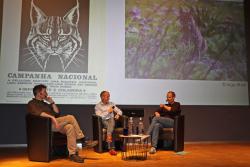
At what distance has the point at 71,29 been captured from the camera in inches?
196

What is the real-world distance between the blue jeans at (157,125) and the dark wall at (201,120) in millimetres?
866

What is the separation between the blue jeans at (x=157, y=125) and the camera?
→ 14.3ft

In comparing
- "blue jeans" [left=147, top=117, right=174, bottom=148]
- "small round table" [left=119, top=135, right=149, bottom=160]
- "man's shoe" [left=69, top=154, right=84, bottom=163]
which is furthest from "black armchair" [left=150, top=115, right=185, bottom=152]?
"man's shoe" [left=69, top=154, right=84, bottom=163]

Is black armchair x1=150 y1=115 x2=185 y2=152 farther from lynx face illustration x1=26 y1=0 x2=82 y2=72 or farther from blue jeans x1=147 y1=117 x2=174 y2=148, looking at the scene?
lynx face illustration x1=26 y1=0 x2=82 y2=72

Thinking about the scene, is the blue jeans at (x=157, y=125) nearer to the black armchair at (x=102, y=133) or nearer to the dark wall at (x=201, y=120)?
the black armchair at (x=102, y=133)

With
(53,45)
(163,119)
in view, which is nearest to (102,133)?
(163,119)

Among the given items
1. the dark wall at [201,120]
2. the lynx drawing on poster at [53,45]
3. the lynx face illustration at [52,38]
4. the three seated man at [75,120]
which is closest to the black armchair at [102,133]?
the three seated man at [75,120]

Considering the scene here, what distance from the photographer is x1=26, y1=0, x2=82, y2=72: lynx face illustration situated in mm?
4824

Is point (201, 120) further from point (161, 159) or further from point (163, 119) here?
point (161, 159)

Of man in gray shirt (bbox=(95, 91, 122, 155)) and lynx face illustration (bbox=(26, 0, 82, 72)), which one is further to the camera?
lynx face illustration (bbox=(26, 0, 82, 72))

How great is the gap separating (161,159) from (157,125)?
2.37 ft

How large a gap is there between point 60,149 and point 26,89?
1370 mm

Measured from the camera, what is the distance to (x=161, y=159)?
373 centimetres

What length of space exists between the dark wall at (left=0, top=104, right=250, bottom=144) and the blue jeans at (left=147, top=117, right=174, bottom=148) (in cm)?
87
